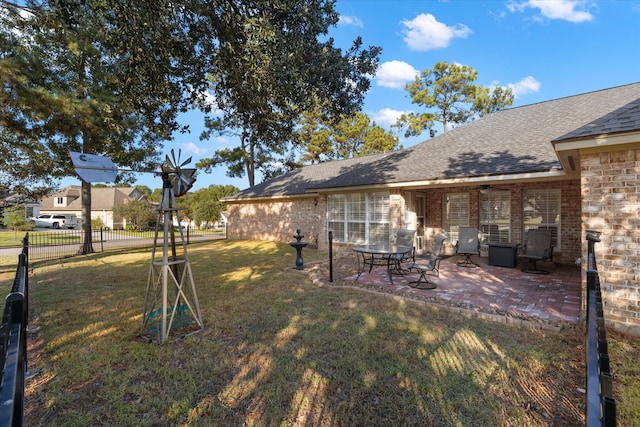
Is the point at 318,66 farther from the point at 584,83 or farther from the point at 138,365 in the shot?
the point at 584,83

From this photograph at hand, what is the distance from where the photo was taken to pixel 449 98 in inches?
1011

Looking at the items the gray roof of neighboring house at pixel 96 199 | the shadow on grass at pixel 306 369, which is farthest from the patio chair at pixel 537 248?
the gray roof of neighboring house at pixel 96 199

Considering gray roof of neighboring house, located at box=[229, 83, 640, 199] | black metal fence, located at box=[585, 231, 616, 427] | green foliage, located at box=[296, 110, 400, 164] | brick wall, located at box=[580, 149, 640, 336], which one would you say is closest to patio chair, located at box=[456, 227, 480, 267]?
gray roof of neighboring house, located at box=[229, 83, 640, 199]

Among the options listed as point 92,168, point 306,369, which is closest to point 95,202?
point 92,168

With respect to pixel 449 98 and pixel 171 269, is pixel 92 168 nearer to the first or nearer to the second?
pixel 171 269

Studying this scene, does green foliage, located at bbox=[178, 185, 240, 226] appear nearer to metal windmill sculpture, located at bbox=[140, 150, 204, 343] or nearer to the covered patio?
the covered patio

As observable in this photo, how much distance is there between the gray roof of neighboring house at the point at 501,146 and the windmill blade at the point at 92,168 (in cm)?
772

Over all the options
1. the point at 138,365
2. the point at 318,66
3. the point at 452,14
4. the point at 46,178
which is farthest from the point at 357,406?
the point at 46,178

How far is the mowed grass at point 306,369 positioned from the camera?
8.79 ft

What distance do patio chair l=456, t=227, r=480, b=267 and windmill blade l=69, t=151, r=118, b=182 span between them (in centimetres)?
866

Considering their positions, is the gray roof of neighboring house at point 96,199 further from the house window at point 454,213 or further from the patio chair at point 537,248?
the patio chair at point 537,248

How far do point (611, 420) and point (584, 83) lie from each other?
67.6 feet

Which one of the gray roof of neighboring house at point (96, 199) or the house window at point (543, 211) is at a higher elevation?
the gray roof of neighboring house at point (96, 199)

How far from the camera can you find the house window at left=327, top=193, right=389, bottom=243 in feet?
35.7
